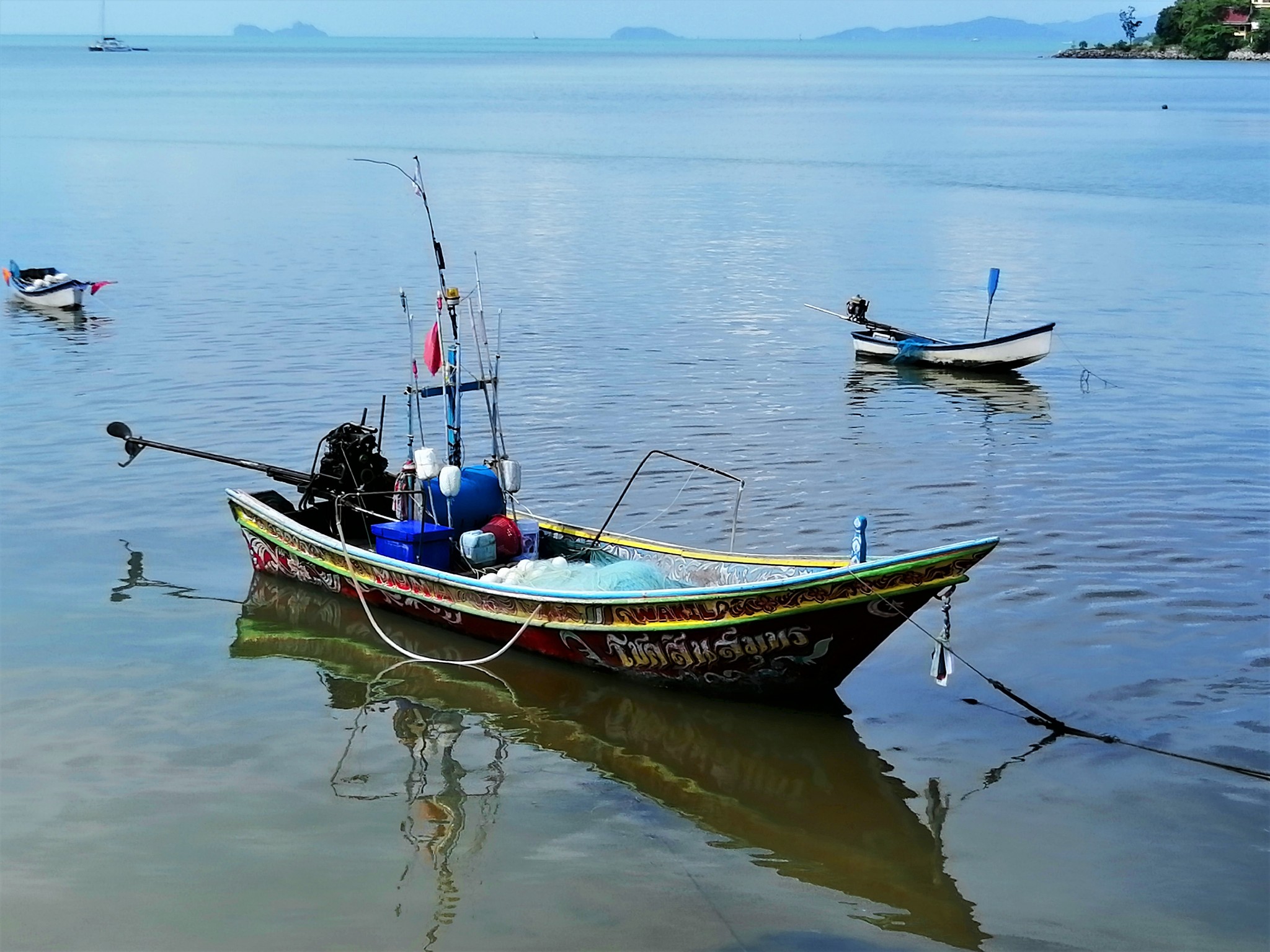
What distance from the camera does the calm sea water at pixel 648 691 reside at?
8.59m

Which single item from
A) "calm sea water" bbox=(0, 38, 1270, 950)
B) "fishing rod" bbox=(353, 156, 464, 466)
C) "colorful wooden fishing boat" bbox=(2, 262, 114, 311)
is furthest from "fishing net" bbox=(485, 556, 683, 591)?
"colorful wooden fishing boat" bbox=(2, 262, 114, 311)

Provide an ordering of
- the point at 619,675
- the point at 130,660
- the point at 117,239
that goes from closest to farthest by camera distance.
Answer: the point at 619,675, the point at 130,660, the point at 117,239

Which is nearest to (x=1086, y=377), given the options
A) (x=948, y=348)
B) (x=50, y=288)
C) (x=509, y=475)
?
(x=948, y=348)

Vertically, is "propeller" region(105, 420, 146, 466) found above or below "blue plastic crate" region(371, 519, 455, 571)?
above

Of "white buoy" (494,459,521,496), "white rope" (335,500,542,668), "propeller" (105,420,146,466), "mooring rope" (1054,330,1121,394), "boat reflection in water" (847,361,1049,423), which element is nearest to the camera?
"white rope" (335,500,542,668)

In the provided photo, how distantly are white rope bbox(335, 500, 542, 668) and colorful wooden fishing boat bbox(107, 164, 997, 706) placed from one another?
0.04m

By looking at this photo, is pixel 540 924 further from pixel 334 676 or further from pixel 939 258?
pixel 939 258

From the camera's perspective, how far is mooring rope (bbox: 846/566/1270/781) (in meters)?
9.83

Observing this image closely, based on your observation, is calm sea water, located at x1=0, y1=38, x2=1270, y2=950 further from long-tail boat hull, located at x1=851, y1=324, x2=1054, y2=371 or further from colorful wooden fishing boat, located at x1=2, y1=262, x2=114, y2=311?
colorful wooden fishing boat, located at x1=2, y1=262, x2=114, y2=311

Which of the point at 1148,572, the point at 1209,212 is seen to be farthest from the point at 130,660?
the point at 1209,212

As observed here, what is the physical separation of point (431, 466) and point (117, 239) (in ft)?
98.5

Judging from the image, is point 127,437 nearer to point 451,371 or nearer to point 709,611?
point 451,371

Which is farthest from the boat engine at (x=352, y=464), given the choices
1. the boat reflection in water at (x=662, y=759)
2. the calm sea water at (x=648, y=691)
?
the boat reflection in water at (x=662, y=759)

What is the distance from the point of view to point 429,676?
12.1 m
